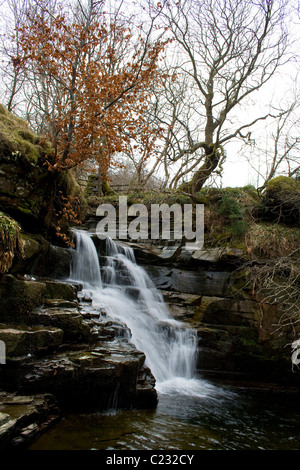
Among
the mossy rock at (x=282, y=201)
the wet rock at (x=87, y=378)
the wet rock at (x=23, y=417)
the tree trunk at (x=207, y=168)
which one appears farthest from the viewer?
the tree trunk at (x=207, y=168)

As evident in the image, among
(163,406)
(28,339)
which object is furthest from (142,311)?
(28,339)

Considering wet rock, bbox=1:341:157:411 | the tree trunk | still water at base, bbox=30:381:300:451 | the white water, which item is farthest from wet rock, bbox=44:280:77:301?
the tree trunk

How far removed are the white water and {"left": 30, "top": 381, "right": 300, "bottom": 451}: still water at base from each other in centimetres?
77

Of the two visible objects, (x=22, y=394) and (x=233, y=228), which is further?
(x=233, y=228)

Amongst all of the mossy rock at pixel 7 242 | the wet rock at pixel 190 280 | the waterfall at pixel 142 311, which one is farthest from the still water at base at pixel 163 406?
the mossy rock at pixel 7 242

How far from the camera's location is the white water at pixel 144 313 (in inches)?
247

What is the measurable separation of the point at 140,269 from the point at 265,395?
4795mm

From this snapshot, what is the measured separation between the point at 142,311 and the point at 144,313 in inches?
3.4

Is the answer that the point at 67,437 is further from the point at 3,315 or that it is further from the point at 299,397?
the point at 299,397

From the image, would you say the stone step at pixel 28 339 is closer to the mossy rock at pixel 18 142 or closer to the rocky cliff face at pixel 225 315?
the mossy rock at pixel 18 142

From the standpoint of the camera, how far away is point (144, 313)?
7414 mm

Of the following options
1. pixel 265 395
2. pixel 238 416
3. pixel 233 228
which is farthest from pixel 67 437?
pixel 233 228

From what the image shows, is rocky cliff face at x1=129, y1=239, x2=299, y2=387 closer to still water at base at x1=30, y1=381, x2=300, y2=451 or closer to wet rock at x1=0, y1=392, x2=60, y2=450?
still water at base at x1=30, y1=381, x2=300, y2=451

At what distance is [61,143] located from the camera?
7.08m
